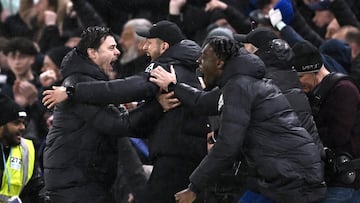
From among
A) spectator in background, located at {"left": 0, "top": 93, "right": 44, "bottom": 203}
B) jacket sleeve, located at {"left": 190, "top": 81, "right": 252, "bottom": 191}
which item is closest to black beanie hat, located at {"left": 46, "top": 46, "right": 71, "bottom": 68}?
spectator in background, located at {"left": 0, "top": 93, "right": 44, "bottom": 203}

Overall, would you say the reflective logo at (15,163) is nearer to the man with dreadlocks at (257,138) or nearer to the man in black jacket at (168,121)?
the man in black jacket at (168,121)

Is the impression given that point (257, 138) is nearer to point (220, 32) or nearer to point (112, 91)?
point (112, 91)

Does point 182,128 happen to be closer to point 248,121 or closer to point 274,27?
point 248,121

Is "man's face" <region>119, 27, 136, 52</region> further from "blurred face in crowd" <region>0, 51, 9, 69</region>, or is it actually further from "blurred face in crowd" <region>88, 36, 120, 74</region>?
"blurred face in crowd" <region>88, 36, 120, 74</region>

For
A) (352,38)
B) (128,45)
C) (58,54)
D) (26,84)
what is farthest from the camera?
(128,45)

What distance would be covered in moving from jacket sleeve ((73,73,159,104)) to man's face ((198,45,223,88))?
605 mm

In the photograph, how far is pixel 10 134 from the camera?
873 cm

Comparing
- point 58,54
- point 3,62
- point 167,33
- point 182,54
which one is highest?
point 167,33

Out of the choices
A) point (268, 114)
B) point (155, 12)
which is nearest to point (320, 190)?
point (268, 114)

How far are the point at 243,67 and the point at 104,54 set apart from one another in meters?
1.37

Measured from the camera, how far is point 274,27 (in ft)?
34.3

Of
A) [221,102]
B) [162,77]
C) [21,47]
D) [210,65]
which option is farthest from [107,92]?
[21,47]

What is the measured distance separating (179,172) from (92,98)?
80cm

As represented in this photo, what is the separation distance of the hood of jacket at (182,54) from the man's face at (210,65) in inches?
22.6
